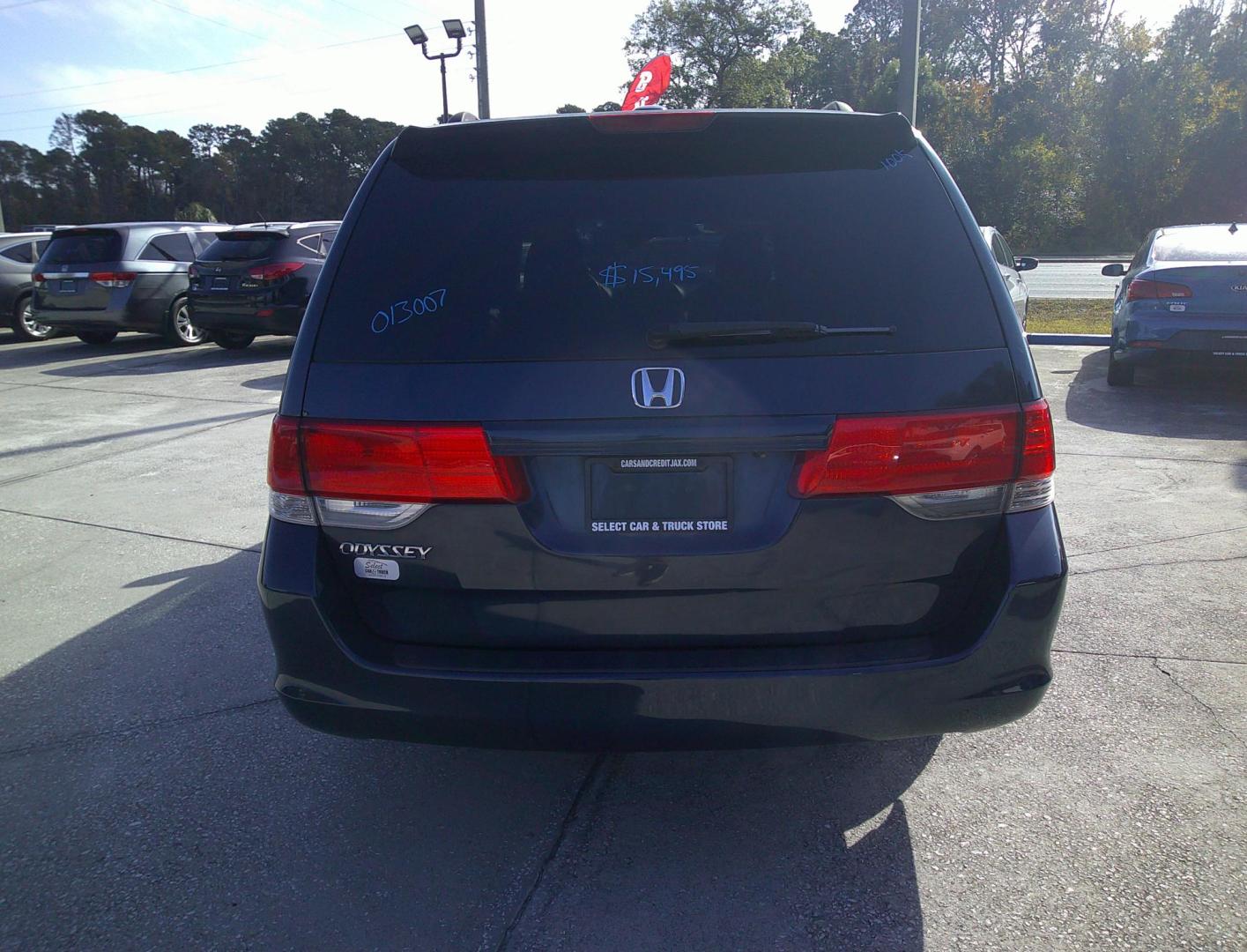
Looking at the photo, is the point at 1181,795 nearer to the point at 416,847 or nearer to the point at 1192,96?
the point at 416,847

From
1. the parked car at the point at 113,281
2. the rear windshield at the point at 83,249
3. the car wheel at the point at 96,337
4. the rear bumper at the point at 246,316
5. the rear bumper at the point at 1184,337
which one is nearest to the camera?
the rear bumper at the point at 1184,337

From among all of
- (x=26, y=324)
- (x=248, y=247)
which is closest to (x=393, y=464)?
(x=248, y=247)

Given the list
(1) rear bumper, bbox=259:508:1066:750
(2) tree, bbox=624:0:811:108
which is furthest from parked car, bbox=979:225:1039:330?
(2) tree, bbox=624:0:811:108

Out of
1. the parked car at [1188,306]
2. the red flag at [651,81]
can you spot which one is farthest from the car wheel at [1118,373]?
the red flag at [651,81]

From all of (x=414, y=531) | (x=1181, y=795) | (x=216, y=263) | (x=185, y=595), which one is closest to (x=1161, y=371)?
(x=1181, y=795)

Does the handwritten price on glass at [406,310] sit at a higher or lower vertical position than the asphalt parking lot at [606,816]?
higher

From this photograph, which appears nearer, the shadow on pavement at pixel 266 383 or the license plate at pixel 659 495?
the license plate at pixel 659 495

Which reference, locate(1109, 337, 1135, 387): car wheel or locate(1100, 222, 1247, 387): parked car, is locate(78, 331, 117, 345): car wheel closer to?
locate(1109, 337, 1135, 387): car wheel

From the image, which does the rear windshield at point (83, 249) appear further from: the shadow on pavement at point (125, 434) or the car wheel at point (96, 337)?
the shadow on pavement at point (125, 434)

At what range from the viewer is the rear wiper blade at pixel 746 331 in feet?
7.80

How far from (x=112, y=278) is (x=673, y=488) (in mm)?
14658

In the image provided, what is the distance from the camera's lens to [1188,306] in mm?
9031

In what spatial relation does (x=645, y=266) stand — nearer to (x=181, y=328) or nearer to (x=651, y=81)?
(x=651, y=81)

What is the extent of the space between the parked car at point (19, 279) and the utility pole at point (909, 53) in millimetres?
13049
